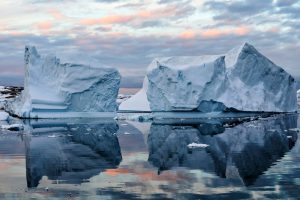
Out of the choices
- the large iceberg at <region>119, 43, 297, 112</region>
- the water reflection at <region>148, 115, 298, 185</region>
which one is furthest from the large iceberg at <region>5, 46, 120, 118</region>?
the water reflection at <region>148, 115, 298, 185</region>

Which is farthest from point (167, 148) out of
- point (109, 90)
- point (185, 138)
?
point (109, 90)

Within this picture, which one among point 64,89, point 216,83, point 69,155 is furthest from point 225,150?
point 64,89

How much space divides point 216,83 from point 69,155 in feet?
60.8

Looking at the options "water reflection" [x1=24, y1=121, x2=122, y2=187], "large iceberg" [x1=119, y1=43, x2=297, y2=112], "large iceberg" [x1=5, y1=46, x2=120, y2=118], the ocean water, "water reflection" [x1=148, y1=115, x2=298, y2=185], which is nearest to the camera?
the ocean water

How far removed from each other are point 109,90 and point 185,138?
14.1 metres

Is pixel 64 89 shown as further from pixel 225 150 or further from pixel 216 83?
pixel 225 150

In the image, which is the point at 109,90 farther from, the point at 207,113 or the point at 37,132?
the point at 37,132

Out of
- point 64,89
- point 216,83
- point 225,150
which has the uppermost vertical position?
point 216,83

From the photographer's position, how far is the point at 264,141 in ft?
59.4

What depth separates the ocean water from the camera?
353 inches

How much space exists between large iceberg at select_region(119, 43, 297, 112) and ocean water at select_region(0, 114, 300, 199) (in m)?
10.5

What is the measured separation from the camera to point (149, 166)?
40.1 ft

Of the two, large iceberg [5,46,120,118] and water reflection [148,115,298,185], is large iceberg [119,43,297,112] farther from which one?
water reflection [148,115,298,185]

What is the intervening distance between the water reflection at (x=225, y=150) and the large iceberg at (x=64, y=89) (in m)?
10.6
